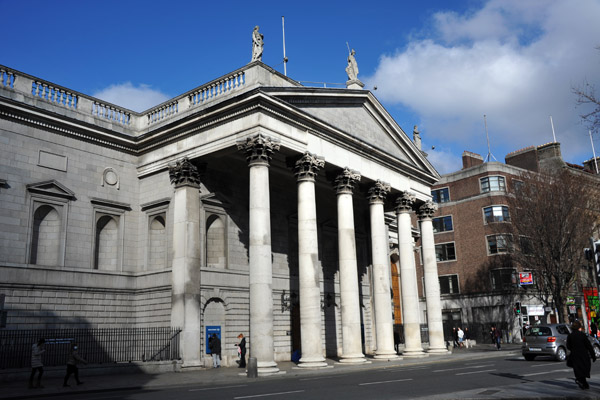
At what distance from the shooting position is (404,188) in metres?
34.5

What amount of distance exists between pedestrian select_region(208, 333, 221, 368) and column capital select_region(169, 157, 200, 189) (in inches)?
281

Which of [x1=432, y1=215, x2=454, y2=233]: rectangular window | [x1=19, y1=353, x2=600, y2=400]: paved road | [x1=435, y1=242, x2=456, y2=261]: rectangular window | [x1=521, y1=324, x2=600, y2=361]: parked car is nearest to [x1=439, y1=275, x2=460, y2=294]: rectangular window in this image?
[x1=435, y1=242, x2=456, y2=261]: rectangular window

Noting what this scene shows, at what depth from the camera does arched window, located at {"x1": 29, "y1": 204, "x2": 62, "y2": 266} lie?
971 inches

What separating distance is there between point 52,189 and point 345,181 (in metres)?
14.0

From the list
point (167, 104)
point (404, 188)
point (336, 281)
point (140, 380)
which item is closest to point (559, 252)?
point (404, 188)

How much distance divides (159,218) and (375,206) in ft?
38.6

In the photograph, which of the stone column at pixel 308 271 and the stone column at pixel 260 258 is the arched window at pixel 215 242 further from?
the stone column at pixel 260 258

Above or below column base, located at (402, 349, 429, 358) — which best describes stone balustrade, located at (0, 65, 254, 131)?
above

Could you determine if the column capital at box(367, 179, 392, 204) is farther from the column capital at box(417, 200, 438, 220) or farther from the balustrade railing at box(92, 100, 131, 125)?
the balustrade railing at box(92, 100, 131, 125)

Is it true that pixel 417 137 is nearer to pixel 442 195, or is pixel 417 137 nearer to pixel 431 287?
pixel 431 287

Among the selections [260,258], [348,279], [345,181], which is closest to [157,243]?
[260,258]

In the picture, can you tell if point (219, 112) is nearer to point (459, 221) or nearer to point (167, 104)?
point (167, 104)

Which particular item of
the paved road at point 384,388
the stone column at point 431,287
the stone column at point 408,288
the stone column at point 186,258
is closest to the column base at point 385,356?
the stone column at point 408,288

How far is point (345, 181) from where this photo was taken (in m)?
28.6
